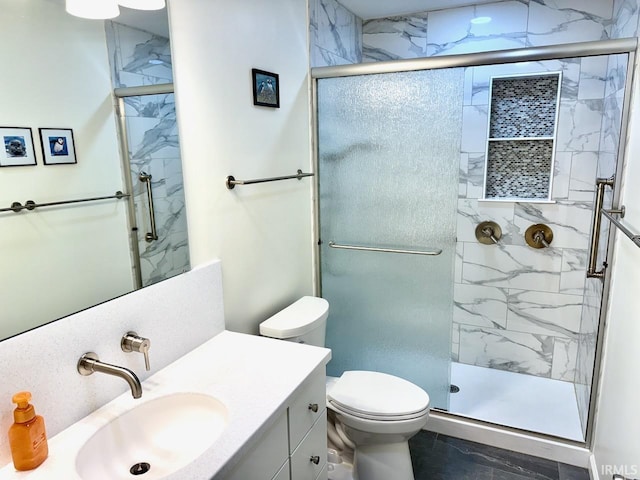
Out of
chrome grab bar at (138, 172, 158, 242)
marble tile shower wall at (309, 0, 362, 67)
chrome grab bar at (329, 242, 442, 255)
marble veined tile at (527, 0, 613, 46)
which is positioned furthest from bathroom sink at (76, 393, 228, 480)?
marble veined tile at (527, 0, 613, 46)

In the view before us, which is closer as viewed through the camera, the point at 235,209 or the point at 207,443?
the point at 207,443

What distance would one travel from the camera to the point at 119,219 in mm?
1362

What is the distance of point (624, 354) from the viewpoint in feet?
5.54

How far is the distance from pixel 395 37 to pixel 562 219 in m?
1.58

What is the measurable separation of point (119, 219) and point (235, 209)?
57cm

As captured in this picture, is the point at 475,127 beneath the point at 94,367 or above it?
above

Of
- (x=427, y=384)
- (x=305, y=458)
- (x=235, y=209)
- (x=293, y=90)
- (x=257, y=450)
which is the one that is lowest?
(x=427, y=384)

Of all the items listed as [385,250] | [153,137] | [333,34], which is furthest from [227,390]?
[333,34]

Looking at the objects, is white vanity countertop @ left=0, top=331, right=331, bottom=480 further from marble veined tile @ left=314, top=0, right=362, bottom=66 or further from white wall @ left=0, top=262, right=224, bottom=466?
marble veined tile @ left=314, top=0, right=362, bottom=66

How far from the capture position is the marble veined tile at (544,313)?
283 cm

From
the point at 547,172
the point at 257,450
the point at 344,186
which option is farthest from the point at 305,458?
the point at 547,172

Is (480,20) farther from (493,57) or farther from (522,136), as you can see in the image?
(493,57)

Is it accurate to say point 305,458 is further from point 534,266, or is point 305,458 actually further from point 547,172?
point 547,172

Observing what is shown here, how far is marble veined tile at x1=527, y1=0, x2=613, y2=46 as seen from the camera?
8.15 feet
